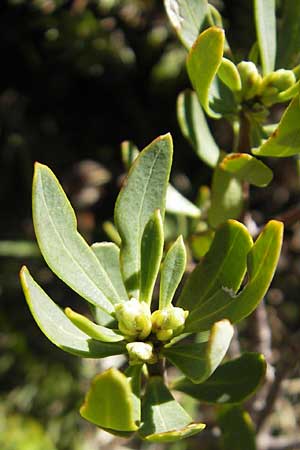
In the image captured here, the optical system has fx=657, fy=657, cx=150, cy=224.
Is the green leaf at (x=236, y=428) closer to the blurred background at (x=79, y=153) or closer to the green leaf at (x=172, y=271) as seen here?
the green leaf at (x=172, y=271)

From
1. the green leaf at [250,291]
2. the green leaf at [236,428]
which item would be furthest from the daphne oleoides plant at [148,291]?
the green leaf at [236,428]

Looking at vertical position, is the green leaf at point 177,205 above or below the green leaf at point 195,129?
below

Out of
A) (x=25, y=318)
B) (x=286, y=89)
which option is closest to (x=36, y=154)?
(x=25, y=318)

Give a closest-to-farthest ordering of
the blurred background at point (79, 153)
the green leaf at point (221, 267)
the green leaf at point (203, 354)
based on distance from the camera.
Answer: the green leaf at point (203, 354)
the green leaf at point (221, 267)
the blurred background at point (79, 153)

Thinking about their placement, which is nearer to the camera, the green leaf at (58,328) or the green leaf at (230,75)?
the green leaf at (58,328)

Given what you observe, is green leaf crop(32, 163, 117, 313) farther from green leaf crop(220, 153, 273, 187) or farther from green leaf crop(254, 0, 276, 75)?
green leaf crop(254, 0, 276, 75)

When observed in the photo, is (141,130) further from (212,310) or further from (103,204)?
(212,310)

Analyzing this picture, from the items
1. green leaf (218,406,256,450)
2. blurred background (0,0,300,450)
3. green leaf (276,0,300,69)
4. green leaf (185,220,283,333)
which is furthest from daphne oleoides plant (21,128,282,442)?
blurred background (0,0,300,450)
